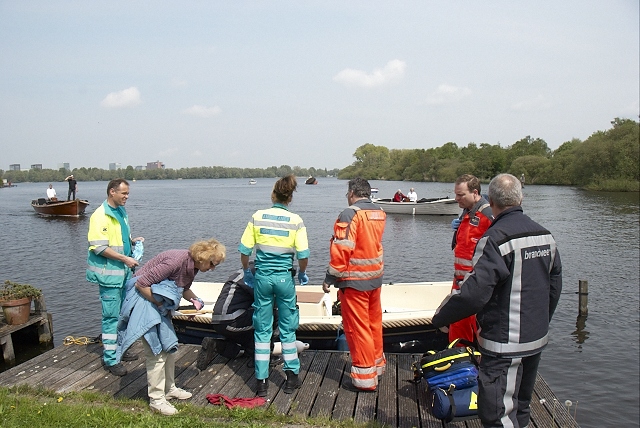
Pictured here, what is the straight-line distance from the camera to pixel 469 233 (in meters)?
5.25

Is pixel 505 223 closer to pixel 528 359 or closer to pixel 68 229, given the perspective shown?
pixel 528 359

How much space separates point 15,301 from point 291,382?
254 inches

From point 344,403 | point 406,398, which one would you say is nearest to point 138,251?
point 344,403

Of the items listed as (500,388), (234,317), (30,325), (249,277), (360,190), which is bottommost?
(30,325)

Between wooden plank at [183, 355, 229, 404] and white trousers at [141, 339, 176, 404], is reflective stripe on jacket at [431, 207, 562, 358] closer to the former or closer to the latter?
white trousers at [141, 339, 176, 404]

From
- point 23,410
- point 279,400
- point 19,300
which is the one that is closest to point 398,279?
point 19,300

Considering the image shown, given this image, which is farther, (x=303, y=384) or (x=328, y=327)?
(x=328, y=327)

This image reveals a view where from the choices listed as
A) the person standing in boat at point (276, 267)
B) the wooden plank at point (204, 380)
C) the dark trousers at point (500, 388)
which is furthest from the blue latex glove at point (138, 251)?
the dark trousers at point (500, 388)

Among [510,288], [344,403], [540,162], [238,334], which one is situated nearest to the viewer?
[510,288]

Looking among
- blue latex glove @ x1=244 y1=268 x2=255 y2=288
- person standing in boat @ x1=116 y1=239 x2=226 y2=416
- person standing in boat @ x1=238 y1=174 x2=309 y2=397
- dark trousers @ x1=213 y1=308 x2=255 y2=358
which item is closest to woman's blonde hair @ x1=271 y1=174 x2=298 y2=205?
person standing in boat @ x1=238 y1=174 x2=309 y2=397

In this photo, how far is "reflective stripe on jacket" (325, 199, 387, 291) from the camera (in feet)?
15.6

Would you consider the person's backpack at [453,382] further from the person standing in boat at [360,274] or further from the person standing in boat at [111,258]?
the person standing in boat at [111,258]

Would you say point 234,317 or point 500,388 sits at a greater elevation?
point 500,388

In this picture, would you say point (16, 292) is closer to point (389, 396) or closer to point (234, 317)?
point (234, 317)
